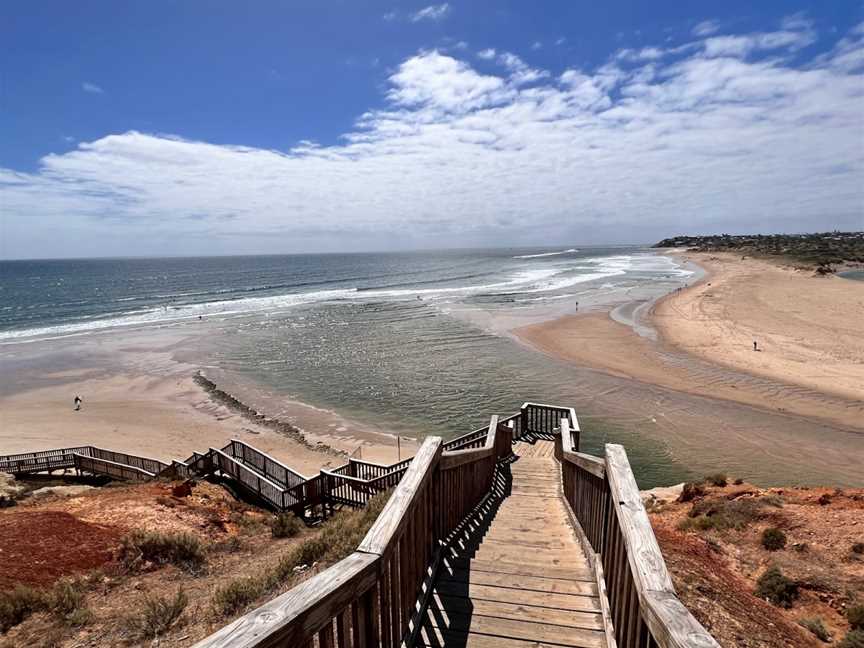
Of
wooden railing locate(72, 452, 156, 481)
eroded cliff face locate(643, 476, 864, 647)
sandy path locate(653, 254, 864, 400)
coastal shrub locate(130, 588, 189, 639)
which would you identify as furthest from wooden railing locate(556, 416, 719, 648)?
sandy path locate(653, 254, 864, 400)

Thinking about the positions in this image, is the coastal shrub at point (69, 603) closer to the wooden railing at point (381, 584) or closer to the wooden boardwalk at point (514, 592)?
the wooden railing at point (381, 584)

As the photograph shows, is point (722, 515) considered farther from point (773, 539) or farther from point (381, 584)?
point (381, 584)

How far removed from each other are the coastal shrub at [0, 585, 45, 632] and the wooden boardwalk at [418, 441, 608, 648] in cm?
472

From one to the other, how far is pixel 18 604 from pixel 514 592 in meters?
5.42

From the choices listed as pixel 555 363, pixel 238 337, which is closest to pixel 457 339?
pixel 555 363

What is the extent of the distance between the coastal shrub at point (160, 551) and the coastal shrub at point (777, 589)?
8020 mm

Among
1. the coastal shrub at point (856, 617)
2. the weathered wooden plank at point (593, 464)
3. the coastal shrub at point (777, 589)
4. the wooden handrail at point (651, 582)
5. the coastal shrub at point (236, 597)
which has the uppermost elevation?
the wooden handrail at point (651, 582)

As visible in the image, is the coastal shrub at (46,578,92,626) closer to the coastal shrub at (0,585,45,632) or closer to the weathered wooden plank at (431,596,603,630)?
the coastal shrub at (0,585,45,632)

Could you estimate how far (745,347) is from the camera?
1111 inches

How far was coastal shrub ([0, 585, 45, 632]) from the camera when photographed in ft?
16.4

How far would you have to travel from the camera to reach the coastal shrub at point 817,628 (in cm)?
557

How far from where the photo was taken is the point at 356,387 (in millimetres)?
24672

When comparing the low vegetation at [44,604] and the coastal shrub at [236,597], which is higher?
the coastal shrub at [236,597]

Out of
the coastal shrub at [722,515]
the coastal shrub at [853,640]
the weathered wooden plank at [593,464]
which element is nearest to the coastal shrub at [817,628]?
the coastal shrub at [853,640]
